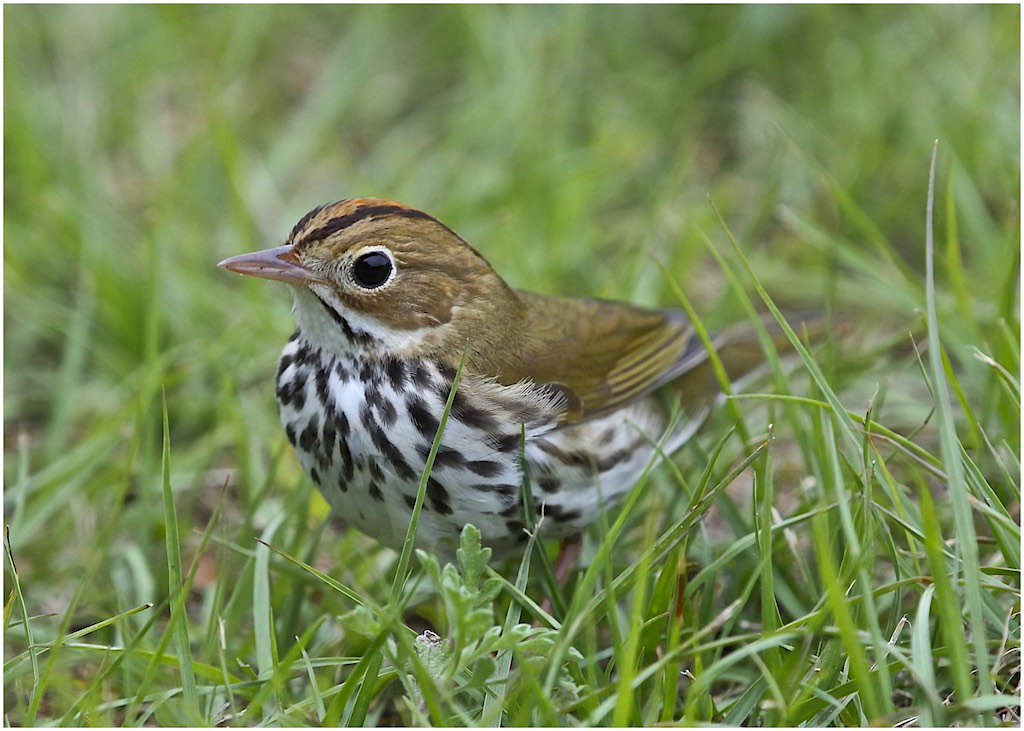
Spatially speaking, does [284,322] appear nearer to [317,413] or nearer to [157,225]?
[157,225]

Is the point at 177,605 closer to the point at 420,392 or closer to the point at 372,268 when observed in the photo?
the point at 420,392

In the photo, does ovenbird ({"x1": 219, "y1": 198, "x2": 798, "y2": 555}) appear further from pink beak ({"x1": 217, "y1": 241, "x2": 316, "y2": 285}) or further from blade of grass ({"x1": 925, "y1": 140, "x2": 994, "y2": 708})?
blade of grass ({"x1": 925, "y1": 140, "x2": 994, "y2": 708})

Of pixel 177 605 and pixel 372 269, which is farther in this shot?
pixel 372 269

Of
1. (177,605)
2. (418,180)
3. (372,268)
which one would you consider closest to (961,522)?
(372,268)

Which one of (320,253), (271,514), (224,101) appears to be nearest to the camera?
(320,253)

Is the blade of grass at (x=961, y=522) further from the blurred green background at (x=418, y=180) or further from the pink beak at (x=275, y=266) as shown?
the pink beak at (x=275, y=266)

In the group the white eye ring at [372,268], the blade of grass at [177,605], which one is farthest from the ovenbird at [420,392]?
the blade of grass at [177,605]

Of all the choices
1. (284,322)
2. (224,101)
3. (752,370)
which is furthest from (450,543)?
(224,101)

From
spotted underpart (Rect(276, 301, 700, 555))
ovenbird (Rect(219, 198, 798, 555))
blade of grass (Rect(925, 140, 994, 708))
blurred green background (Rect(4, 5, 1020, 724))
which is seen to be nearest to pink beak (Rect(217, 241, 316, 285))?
ovenbird (Rect(219, 198, 798, 555))
